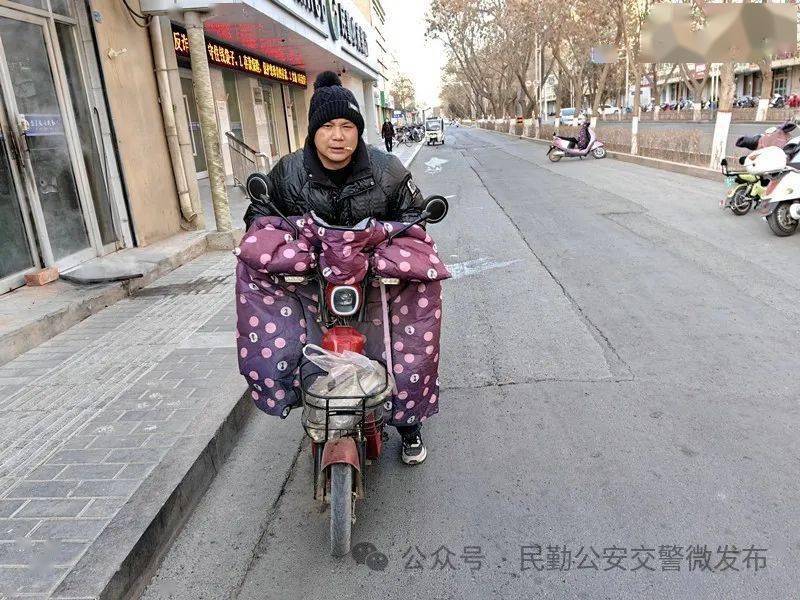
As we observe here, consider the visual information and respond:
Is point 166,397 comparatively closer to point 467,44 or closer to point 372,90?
point 372,90

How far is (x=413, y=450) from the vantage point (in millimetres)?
3279

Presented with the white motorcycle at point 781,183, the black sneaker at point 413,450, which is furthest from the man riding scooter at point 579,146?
the black sneaker at point 413,450

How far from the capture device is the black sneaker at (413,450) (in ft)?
10.7

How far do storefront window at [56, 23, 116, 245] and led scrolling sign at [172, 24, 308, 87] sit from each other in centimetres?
354

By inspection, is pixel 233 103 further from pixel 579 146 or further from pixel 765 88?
pixel 765 88

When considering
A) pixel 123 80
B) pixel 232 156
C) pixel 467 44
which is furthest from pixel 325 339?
pixel 467 44

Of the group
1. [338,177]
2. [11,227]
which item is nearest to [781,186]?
[338,177]

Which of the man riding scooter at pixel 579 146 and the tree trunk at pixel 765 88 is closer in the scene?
the man riding scooter at pixel 579 146

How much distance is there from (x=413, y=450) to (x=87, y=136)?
6.05m

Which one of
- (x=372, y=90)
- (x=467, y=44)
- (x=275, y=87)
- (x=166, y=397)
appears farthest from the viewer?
(x=467, y=44)

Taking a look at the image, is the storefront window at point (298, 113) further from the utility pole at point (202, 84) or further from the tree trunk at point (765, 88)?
the utility pole at point (202, 84)

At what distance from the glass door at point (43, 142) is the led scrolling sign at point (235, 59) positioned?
4.17 m

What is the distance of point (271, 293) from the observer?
2.76 metres

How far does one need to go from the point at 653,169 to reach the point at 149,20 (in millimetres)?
13342
